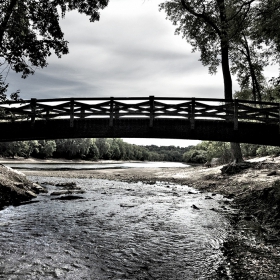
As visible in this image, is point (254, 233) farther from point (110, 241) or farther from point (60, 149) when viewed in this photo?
point (60, 149)

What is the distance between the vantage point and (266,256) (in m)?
6.24

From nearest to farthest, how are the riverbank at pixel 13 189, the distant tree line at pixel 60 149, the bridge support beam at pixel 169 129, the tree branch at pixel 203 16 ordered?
the riverbank at pixel 13 189 < the bridge support beam at pixel 169 129 < the tree branch at pixel 203 16 < the distant tree line at pixel 60 149

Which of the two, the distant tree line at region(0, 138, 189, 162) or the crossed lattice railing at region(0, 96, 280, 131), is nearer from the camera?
the crossed lattice railing at region(0, 96, 280, 131)

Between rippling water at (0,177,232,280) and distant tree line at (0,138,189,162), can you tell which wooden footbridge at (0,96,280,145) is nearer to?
rippling water at (0,177,232,280)

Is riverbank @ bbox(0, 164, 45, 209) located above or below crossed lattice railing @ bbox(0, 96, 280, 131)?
below

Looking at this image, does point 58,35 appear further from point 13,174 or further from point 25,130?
point 13,174

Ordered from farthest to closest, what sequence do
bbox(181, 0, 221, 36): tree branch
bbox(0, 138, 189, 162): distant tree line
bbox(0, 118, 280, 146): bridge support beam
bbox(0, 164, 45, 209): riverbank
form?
bbox(0, 138, 189, 162): distant tree line
bbox(181, 0, 221, 36): tree branch
bbox(0, 118, 280, 146): bridge support beam
bbox(0, 164, 45, 209): riverbank

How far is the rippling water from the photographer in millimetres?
5555

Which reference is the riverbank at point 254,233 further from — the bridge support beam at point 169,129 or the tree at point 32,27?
the tree at point 32,27

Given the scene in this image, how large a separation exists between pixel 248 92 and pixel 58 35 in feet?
76.7

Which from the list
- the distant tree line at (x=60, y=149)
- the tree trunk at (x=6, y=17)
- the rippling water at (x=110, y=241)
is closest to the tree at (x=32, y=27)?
the tree trunk at (x=6, y=17)

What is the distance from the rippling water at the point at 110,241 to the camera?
555 centimetres

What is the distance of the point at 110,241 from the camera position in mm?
7410

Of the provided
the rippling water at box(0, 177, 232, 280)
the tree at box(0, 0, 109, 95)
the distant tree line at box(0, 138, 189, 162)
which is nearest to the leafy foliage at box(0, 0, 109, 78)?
the tree at box(0, 0, 109, 95)
